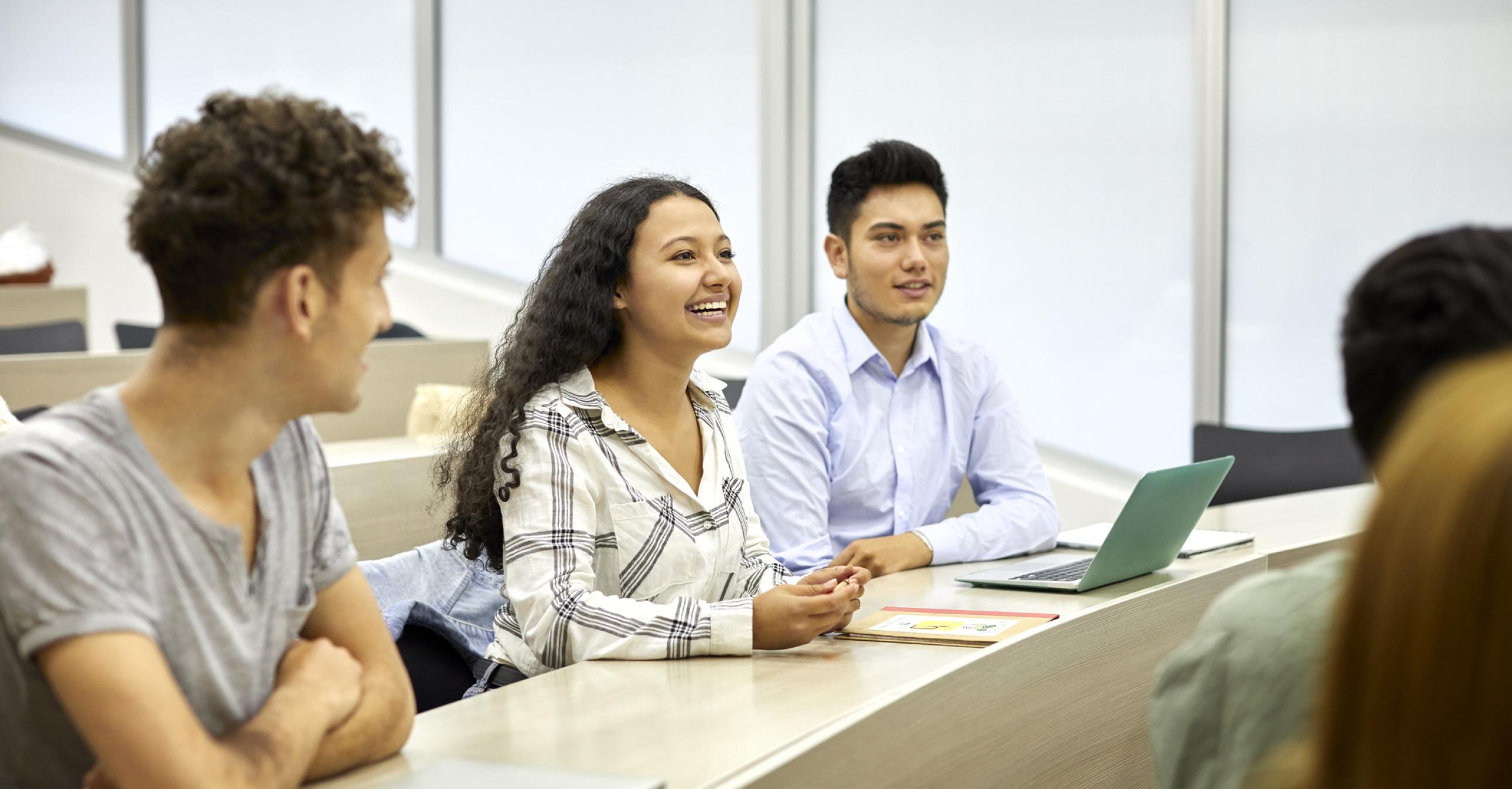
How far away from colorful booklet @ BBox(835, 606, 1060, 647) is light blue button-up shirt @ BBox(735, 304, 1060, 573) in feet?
2.31

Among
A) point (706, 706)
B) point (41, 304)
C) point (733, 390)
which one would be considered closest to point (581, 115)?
point (41, 304)

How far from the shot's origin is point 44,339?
4695 mm

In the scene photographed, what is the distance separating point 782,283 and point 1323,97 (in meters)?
2.13

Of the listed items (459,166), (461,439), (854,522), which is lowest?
(854,522)

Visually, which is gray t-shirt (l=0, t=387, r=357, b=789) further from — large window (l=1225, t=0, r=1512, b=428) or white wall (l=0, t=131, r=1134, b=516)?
white wall (l=0, t=131, r=1134, b=516)

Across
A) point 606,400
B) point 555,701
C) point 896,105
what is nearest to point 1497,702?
point 555,701

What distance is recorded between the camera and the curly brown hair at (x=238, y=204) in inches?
44.6

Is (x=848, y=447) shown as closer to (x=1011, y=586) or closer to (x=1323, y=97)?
(x=1011, y=586)

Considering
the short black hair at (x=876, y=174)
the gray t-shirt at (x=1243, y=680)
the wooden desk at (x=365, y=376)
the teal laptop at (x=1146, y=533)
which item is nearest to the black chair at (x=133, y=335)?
the wooden desk at (x=365, y=376)

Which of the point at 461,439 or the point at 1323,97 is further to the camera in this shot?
the point at 1323,97

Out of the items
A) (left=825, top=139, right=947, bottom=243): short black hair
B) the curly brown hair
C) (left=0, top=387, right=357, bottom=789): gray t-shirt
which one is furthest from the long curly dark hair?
(left=825, top=139, right=947, bottom=243): short black hair

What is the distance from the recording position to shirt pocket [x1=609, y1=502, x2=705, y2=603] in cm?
192

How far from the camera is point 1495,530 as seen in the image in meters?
0.57

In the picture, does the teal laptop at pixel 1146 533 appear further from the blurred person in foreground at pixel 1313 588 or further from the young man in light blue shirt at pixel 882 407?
the blurred person in foreground at pixel 1313 588
